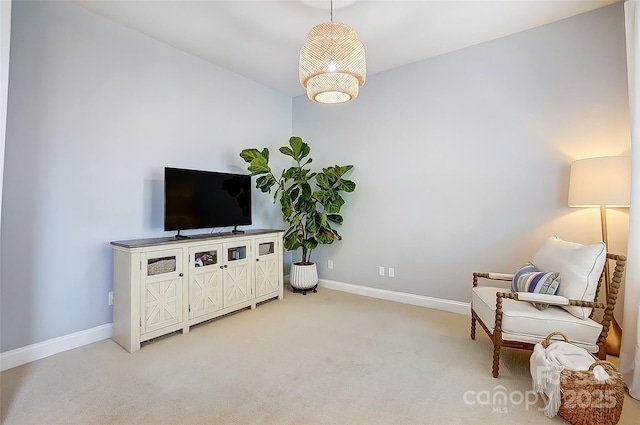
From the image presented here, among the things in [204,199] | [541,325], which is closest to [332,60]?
[204,199]

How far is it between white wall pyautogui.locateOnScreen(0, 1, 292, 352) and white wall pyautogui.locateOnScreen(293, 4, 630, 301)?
2213 mm

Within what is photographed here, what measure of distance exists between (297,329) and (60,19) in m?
3.35

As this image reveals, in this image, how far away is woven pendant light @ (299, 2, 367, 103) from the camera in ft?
6.79

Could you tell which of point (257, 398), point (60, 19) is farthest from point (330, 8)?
point (257, 398)

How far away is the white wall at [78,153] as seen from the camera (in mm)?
2295

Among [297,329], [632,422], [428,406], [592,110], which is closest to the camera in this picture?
[632,422]

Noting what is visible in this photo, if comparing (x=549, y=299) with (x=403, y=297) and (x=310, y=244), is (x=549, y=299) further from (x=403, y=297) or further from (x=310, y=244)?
(x=310, y=244)

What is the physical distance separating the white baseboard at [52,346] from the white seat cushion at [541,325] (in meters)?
3.24

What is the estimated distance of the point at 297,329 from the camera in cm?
293

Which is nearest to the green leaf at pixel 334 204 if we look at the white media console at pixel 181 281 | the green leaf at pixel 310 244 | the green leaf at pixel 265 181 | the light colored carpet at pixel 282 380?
the green leaf at pixel 310 244

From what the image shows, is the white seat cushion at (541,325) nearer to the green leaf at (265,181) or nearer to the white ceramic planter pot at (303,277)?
the white ceramic planter pot at (303,277)

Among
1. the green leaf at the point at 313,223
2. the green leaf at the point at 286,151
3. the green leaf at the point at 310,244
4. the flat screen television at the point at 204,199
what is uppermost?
the green leaf at the point at 286,151

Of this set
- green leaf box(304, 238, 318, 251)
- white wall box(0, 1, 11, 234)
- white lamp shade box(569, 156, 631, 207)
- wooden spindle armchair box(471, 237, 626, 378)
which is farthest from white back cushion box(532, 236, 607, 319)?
white wall box(0, 1, 11, 234)

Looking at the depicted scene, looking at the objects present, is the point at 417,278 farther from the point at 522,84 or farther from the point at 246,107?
the point at 246,107
